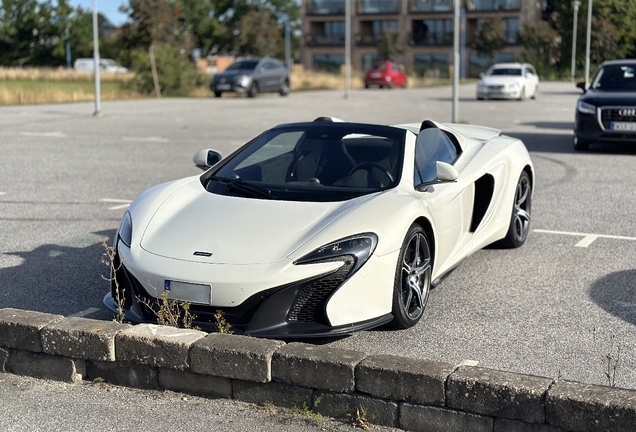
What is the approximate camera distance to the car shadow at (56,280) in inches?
240

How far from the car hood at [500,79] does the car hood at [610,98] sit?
1989 centimetres

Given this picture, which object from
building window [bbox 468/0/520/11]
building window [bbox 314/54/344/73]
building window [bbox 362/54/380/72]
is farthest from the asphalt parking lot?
building window [bbox 314/54/344/73]

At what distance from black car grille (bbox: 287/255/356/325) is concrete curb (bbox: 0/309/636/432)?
500 mm

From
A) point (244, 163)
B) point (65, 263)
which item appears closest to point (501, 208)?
point (244, 163)

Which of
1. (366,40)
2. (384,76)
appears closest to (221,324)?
(384,76)

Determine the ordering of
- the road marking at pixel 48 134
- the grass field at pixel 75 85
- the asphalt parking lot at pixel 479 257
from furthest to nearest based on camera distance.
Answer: the grass field at pixel 75 85 → the road marking at pixel 48 134 → the asphalt parking lot at pixel 479 257

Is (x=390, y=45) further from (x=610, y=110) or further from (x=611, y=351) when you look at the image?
(x=611, y=351)

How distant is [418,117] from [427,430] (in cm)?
2133

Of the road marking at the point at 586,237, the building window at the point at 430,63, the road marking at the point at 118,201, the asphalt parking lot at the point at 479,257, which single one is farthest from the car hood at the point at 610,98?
the building window at the point at 430,63

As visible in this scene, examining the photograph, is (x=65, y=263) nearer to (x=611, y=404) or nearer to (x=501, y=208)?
(x=501, y=208)

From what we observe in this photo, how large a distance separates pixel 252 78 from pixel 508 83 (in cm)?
989

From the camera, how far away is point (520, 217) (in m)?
7.88

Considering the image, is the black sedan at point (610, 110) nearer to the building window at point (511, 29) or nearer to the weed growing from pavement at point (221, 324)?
the weed growing from pavement at point (221, 324)

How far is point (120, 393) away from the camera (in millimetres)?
4488
